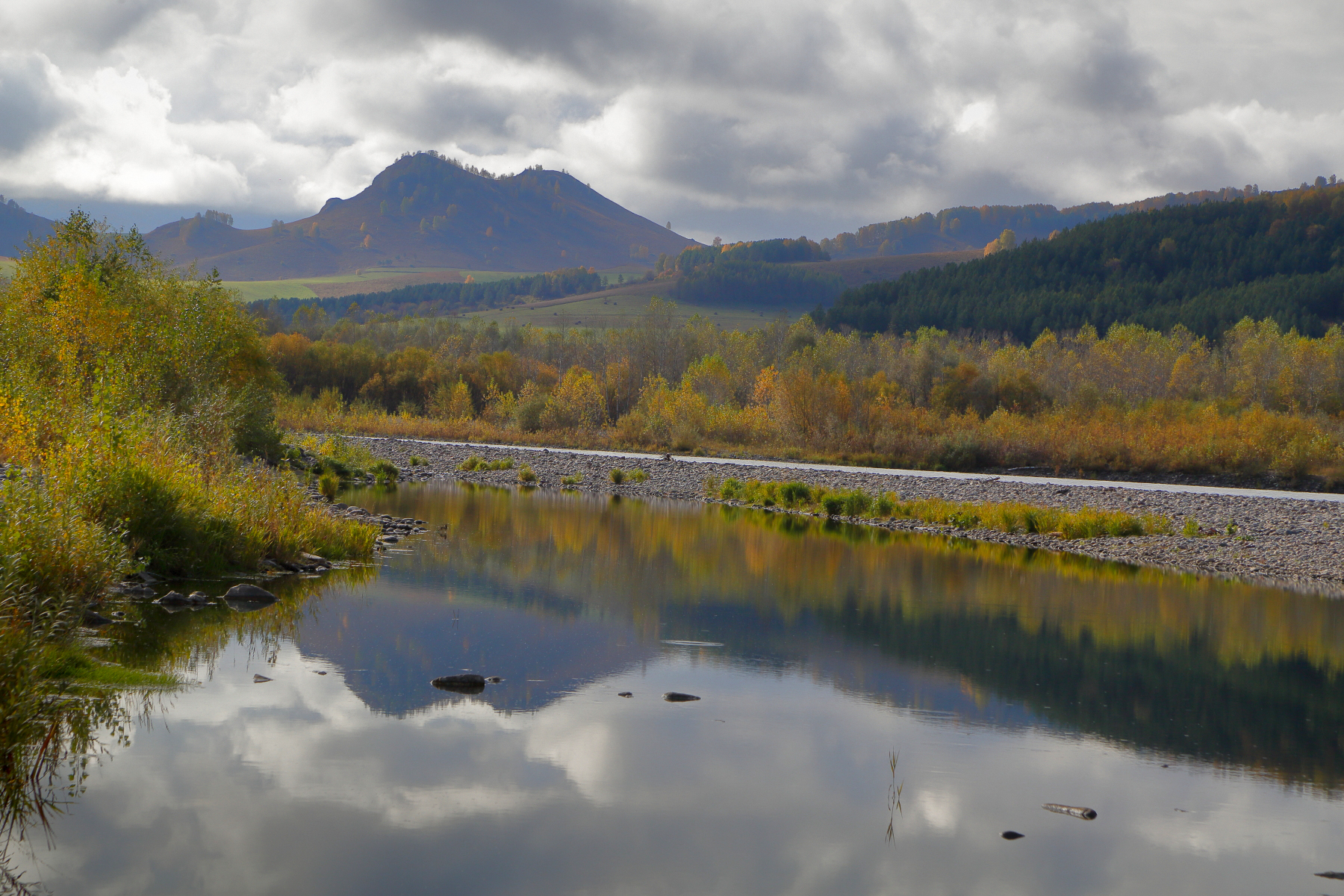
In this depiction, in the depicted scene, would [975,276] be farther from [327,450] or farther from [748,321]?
[327,450]

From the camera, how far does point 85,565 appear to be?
1073 centimetres

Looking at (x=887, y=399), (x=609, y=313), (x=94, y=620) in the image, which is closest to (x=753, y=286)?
(x=609, y=313)

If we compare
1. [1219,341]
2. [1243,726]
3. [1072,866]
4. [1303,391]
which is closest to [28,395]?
[1072,866]

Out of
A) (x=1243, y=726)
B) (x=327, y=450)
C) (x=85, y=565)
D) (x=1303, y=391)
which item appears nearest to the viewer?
(x=1243, y=726)

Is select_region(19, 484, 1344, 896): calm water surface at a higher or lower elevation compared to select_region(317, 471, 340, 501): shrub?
lower

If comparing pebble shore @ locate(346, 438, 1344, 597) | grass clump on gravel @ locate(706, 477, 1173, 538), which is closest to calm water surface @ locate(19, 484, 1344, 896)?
pebble shore @ locate(346, 438, 1344, 597)

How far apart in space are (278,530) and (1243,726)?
14.1m

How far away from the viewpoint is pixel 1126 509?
81.2 feet

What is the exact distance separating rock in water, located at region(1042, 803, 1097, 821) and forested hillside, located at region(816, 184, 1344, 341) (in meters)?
88.9

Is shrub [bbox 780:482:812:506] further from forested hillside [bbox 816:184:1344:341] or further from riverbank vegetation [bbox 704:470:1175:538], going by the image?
forested hillside [bbox 816:184:1344:341]

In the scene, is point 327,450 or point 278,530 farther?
point 327,450

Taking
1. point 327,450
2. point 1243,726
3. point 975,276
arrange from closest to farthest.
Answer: point 1243,726
point 327,450
point 975,276

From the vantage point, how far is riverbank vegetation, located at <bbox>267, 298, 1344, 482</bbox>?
36062mm

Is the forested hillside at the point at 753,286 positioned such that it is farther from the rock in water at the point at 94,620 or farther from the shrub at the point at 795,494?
the rock in water at the point at 94,620
